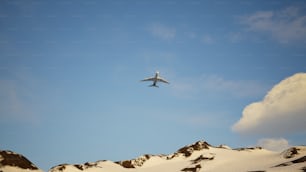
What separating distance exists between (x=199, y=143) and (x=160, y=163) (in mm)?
25476

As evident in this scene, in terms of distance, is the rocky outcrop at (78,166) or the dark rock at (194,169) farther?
the rocky outcrop at (78,166)

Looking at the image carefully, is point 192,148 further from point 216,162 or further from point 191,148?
point 216,162

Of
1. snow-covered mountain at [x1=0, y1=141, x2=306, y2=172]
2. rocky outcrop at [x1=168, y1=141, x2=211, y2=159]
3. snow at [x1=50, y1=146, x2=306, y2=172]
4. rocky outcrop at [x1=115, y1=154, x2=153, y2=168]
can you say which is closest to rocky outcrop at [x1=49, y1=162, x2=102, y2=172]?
snow-covered mountain at [x1=0, y1=141, x2=306, y2=172]

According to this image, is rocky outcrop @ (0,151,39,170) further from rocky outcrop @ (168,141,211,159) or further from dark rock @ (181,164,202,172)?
rocky outcrop @ (168,141,211,159)

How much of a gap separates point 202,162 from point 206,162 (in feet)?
7.26

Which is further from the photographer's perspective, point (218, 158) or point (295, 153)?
point (218, 158)

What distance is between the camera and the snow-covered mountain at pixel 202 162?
367ft

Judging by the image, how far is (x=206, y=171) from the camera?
127m

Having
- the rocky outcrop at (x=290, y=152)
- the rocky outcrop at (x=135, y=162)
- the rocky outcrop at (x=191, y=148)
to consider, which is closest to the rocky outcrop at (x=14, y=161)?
the rocky outcrop at (x=135, y=162)

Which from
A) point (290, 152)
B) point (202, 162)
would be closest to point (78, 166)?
point (202, 162)

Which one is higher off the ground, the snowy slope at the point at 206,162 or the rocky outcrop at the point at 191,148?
the rocky outcrop at the point at 191,148

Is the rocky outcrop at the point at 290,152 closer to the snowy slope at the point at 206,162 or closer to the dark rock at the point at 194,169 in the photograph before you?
the snowy slope at the point at 206,162

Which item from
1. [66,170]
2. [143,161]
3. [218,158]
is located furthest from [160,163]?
[66,170]

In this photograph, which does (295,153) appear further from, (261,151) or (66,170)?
(66,170)
